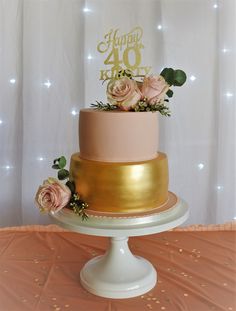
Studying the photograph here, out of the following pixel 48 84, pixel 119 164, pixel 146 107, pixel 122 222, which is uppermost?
pixel 48 84

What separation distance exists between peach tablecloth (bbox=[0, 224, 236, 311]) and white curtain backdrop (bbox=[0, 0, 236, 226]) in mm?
333

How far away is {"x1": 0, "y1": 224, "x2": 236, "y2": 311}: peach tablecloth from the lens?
3.38 feet

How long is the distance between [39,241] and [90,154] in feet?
1.59

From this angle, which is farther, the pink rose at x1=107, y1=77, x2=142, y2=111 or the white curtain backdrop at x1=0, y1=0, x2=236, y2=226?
the white curtain backdrop at x1=0, y1=0, x2=236, y2=226

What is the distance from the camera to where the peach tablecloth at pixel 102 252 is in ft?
3.38

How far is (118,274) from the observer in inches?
44.1

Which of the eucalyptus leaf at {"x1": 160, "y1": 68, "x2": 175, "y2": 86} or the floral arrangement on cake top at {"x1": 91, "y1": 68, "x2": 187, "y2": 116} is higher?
the eucalyptus leaf at {"x1": 160, "y1": 68, "x2": 175, "y2": 86}

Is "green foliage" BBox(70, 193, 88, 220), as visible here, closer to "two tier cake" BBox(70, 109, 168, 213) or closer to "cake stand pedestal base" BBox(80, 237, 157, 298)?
"two tier cake" BBox(70, 109, 168, 213)

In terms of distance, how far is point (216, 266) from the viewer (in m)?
1.25

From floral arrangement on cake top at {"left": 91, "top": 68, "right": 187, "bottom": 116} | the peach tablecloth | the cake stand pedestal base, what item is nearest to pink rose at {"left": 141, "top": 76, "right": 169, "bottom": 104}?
floral arrangement on cake top at {"left": 91, "top": 68, "right": 187, "bottom": 116}

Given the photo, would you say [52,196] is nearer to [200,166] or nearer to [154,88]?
[154,88]

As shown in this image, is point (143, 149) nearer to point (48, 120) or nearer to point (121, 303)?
point (121, 303)

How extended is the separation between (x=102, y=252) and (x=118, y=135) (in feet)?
1.58

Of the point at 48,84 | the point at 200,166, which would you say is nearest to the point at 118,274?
the point at 200,166
